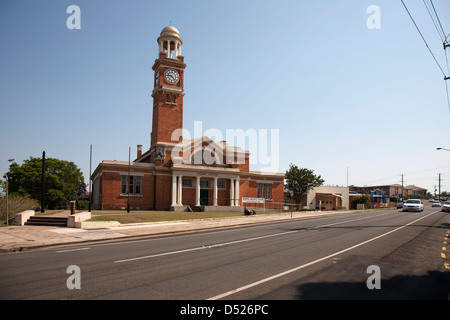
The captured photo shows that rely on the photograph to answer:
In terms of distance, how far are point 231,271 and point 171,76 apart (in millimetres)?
37375

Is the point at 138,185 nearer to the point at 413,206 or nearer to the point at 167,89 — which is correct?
the point at 167,89

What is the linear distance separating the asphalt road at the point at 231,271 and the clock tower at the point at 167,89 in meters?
28.4

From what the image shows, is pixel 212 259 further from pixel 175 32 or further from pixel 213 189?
pixel 175 32

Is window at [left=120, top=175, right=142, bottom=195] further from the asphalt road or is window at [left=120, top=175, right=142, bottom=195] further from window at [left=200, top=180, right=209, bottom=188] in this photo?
the asphalt road

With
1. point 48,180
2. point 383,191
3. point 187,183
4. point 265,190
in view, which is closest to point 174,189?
point 187,183

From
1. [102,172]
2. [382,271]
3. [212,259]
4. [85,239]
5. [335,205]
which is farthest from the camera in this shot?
[335,205]

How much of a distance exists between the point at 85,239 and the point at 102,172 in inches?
898

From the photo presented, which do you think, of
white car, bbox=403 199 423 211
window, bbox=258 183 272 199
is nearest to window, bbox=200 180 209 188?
window, bbox=258 183 272 199

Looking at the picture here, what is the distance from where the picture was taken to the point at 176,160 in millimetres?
39656

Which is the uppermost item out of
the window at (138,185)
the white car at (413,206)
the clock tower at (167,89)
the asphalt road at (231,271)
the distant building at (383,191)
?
the clock tower at (167,89)

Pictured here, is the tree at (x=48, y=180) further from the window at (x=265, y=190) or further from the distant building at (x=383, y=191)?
the distant building at (x=383, y=191)

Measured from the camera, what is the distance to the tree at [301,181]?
55281 mm

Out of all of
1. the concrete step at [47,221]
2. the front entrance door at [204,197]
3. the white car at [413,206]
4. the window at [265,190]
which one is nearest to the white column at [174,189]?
the front entrance door at [204,197]
